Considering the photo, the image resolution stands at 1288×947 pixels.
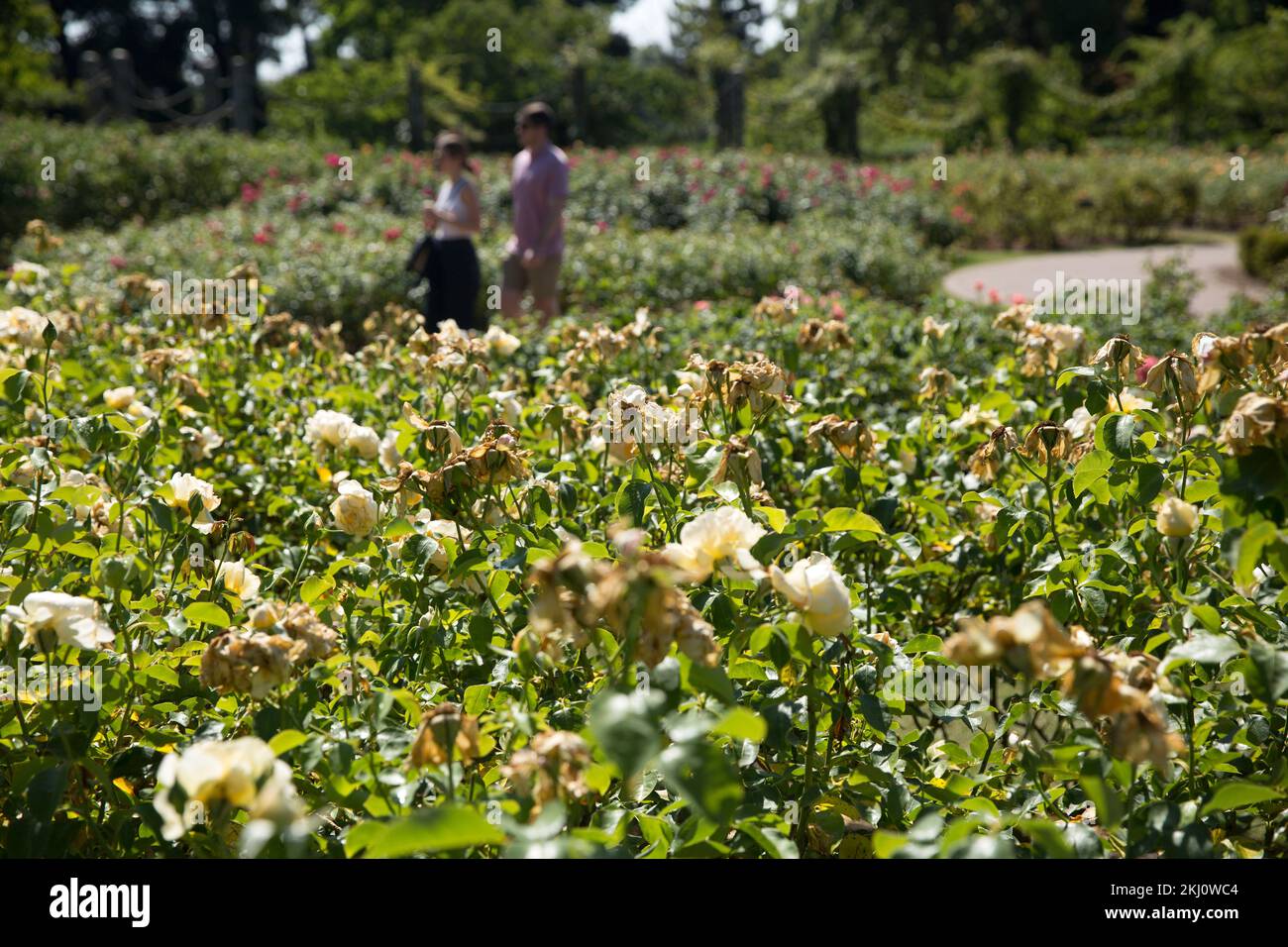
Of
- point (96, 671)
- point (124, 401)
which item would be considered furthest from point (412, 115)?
point (96, 671)

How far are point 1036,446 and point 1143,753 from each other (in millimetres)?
793

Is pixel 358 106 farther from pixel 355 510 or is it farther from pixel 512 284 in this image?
pixel 355 510

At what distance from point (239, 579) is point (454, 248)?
463 cm

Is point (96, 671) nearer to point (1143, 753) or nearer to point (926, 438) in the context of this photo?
point (1143, 753)

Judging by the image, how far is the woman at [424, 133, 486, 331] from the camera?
5922 mm

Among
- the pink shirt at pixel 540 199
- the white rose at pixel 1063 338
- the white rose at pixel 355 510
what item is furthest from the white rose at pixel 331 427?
the pink shirt at pixel 540 199

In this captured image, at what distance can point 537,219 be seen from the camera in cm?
621

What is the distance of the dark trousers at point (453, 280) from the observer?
602 centimetres

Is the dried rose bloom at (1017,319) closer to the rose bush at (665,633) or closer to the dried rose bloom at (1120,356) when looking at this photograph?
the rose bush at (665,633)

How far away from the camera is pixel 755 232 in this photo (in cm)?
1023

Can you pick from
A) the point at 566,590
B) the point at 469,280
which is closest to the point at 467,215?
the point at 469,280

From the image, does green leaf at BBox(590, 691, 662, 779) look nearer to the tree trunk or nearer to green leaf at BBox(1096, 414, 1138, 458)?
green leaf at BBox(1096, 414, 1138, 458)

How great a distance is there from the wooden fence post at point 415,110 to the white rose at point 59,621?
1612cm
